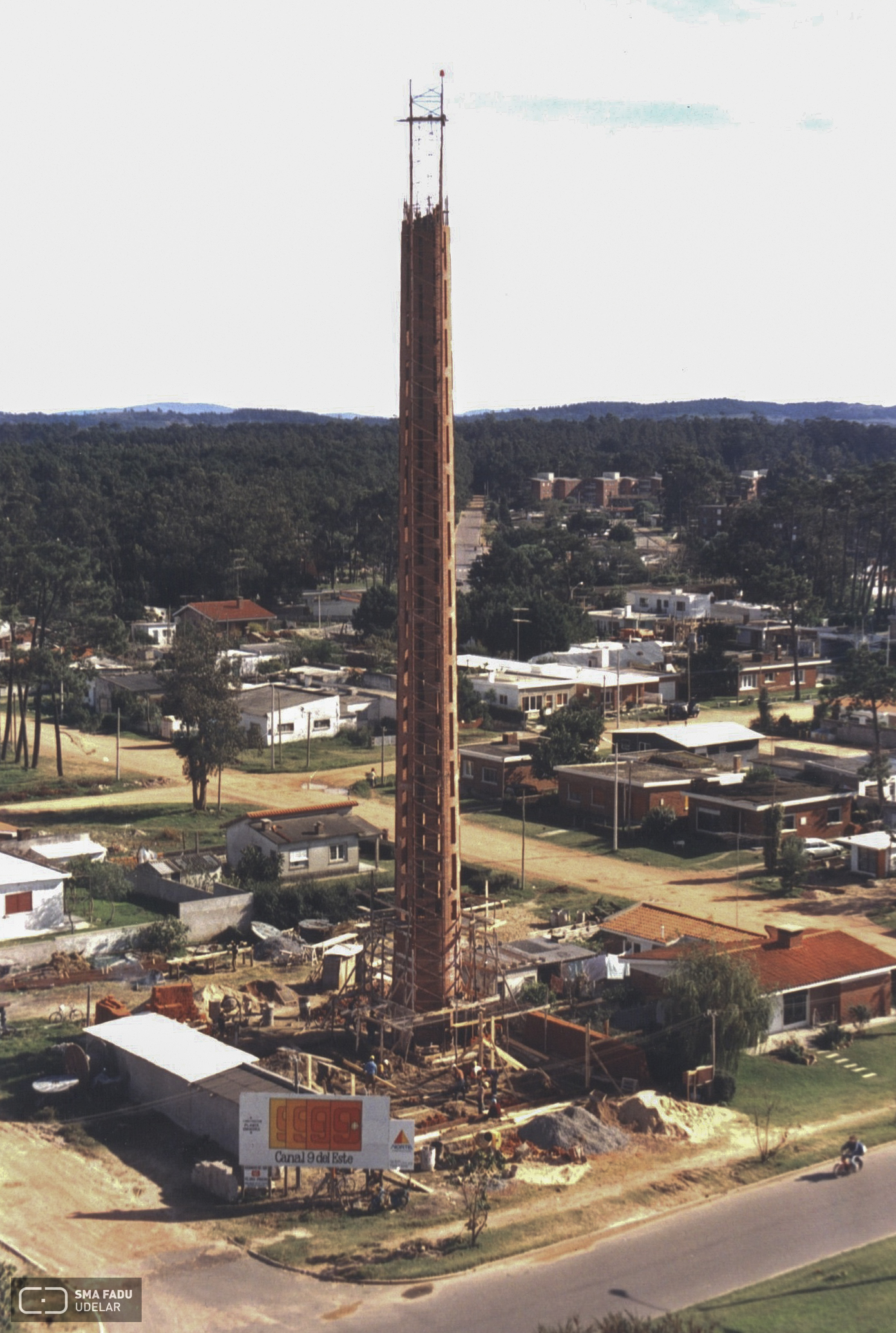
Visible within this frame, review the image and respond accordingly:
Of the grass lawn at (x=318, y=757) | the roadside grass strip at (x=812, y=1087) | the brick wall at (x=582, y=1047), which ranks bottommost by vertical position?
the roadside grass strip at (x=812, y=1087)

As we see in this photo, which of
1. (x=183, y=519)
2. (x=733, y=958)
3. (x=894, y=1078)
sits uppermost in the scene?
(x=183, y=519)

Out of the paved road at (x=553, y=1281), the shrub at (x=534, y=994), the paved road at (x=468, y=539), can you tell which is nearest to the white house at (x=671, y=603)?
the paved road at (x=468, y=539)

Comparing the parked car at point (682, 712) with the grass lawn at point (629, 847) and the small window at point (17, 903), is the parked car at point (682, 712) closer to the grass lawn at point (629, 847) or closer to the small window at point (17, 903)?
the grass lawn at point (629, 847)

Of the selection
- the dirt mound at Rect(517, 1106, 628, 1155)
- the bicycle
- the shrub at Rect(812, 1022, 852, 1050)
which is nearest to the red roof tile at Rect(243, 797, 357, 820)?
the bicycle

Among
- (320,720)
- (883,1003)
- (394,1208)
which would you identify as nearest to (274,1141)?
(394,1208)

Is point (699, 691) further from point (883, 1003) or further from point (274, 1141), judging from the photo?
point (274, 1141)
